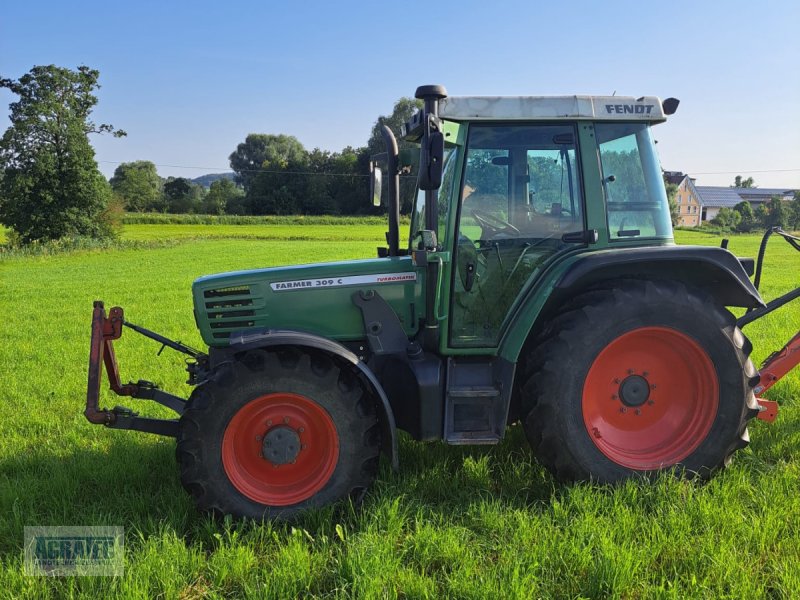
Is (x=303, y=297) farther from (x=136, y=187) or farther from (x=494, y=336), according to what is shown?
(x=136, y=187)

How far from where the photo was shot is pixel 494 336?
12.0 ft

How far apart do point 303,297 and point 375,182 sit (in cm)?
101

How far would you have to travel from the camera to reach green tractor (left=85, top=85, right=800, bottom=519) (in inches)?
127

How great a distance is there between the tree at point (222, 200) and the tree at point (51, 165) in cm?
2781

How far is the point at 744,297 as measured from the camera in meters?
3.57

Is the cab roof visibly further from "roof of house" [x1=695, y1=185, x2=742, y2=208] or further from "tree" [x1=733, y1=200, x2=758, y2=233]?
"roof of house" [x1=695, y1=185, x2=742, y2=208]

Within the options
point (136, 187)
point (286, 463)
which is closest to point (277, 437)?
point (286, 463)

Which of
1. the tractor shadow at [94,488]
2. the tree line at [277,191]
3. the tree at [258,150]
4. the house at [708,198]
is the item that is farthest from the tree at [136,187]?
the tractor shadow at [94,488]

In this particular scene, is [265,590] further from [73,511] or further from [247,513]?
[73,511]

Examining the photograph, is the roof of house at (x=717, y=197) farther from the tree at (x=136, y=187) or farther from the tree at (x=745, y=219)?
the tree at (x=136, y=187)

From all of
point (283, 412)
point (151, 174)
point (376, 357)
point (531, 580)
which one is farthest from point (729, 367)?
point (151, 174)

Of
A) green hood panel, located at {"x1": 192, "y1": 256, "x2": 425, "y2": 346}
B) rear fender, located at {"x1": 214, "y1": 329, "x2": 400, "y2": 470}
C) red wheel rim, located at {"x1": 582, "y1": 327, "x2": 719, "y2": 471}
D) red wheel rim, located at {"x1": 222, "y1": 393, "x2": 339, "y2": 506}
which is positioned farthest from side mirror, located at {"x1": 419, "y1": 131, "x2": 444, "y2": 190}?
red wheel rim, located at {"x1": 582, "y1": 327, "x2": 719, "y2": 471}

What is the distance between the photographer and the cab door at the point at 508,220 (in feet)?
11.5

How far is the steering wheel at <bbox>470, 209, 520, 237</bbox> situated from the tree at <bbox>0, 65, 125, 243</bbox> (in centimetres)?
3663
